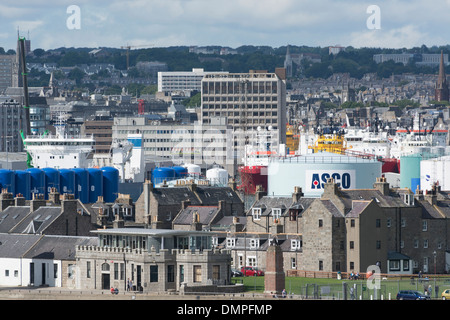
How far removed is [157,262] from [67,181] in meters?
76.5

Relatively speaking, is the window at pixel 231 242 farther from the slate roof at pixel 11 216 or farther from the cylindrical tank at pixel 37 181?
the cylindrical tank at pixel 37 181

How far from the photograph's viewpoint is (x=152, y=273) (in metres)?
90.9

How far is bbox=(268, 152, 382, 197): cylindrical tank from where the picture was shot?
119m

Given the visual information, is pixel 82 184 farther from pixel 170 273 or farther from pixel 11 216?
pixel 170 273

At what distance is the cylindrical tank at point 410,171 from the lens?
6521 inches

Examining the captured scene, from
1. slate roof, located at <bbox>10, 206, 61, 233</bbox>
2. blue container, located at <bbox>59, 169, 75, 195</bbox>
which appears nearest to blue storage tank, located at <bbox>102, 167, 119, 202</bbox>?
blue container, located at <bbox>59, 169, 75, 195</bbox>

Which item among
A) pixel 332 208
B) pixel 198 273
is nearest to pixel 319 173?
pixel 332 208

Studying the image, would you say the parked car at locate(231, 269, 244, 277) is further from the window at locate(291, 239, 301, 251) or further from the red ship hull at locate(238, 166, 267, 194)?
the red ship hull at locate(238, 166, 267, 194)

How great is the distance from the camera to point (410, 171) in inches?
6629

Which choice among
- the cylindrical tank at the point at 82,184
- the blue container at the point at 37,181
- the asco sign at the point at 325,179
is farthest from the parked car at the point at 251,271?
the cylindrical tank at the point at 82,184

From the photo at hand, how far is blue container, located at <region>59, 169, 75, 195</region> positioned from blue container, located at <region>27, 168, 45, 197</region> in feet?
9.70

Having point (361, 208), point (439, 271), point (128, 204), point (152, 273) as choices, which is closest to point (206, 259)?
point (152, 273)
